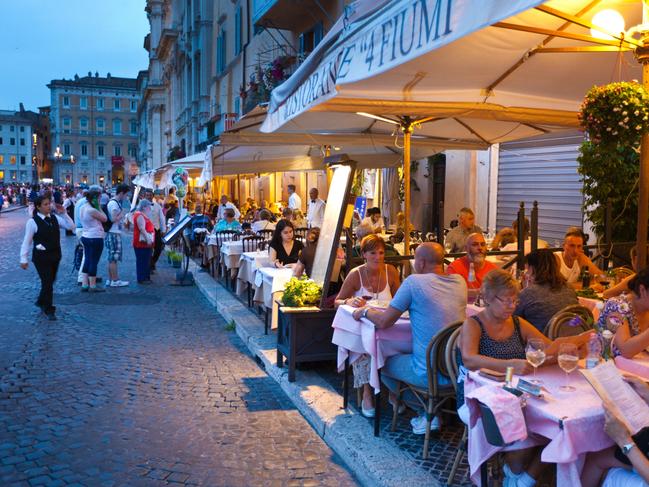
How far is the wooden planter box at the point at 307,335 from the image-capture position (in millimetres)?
6184

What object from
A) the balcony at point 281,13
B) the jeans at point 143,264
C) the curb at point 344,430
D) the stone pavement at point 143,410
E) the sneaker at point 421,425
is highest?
the balcony at point 281,13

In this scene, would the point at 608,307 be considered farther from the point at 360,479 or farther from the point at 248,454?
the point at 248,454

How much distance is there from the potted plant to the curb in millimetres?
241

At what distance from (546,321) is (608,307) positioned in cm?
55

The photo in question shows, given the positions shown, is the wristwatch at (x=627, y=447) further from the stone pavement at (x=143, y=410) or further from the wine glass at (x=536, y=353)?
the stone pavement at (x=143, y=410)

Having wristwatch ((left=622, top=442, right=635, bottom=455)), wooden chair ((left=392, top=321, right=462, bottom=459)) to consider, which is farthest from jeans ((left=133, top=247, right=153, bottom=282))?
wristwatch ((left=622, top=442, right=635, bottom=455))

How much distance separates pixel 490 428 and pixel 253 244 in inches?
344

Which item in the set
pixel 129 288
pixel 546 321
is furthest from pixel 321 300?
pixel 129 288

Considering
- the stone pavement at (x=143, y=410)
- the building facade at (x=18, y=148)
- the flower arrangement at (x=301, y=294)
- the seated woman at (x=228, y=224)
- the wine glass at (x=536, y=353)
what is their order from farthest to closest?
the building facade at (x=18, y=148) → the seated woman at (x=228, y=224) → the flower arrangement at (x=301, y=294) → the stone pavement at (x=143, y=410) → the wine glass at (x=536, y=353)

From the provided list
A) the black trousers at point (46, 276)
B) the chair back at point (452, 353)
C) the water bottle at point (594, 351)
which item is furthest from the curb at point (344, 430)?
the black trousers at point (46, 276)

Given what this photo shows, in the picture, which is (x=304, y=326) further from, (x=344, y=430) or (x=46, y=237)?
(x=46, y=237)

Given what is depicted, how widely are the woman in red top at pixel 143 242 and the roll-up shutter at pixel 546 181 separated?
714cm

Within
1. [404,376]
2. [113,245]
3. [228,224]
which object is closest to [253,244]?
[228,224]

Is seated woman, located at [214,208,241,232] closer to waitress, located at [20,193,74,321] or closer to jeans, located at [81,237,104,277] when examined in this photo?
jeans, located at [81,237,104,277]
